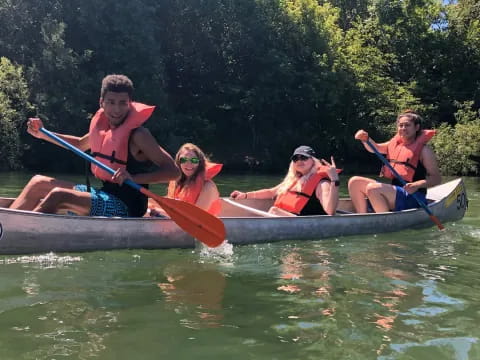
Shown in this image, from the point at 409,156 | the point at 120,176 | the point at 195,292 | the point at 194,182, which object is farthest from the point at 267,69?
the point at 195,292

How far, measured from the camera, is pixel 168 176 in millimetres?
4430

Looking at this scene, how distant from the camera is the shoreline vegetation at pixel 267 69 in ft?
65.8

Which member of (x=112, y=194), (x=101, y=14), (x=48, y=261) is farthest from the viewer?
(x=101, y=14)

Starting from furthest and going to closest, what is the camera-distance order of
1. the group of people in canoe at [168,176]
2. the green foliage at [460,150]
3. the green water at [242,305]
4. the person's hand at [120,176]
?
the green foliage at [460,150] → the group of people in canoe at [168,176] → the person's hand at [120,176] → the green water at [242,305]

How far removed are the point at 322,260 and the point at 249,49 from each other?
65.9 feet

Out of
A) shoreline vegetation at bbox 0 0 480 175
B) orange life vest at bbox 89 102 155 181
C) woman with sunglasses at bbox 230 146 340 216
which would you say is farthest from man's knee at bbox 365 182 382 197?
shoreline vegetation at bbox 0 0 480 175

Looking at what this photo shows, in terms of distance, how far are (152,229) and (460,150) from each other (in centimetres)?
1768

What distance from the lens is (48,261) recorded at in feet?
14.9

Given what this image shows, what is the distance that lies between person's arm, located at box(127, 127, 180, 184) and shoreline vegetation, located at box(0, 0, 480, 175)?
1521 cm

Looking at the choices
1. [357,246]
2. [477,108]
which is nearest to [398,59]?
[477,108]

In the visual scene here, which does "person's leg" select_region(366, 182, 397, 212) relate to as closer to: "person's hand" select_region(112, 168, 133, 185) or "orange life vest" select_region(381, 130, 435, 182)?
"orange life vest" select_region(381, 130, 435, 182)

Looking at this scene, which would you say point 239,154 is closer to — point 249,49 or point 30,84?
point 249,49

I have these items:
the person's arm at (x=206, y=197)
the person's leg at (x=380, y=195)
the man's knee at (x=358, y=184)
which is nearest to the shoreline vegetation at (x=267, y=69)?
the man's knee at (x=358, y=184)

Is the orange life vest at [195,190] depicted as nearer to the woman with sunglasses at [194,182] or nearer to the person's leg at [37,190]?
the woman with sunglasses at [194,182]
